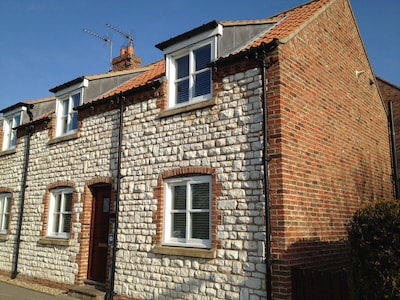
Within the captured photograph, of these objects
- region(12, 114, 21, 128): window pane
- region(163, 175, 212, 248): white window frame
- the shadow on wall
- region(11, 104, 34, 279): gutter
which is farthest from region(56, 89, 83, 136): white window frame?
the shadow on wall

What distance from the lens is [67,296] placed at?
9477 mm

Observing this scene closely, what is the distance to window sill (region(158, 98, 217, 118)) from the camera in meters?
7.75

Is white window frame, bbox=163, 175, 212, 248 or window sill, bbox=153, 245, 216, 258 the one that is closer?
window sill, bbox=153, 245, 216, 258

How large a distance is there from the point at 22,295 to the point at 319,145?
8.14 metres

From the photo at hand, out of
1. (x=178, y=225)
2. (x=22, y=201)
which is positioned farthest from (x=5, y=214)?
(x=178, y=225)

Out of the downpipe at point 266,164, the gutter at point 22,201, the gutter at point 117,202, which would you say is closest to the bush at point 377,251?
the downpipe at point 266,164

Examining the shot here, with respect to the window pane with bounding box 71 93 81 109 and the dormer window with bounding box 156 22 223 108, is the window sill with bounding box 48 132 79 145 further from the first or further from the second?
the dormer window with bounding box 156 22 223 108

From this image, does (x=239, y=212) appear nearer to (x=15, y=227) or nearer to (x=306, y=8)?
(x=306, y=8)

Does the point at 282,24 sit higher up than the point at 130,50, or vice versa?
the point at 130,50

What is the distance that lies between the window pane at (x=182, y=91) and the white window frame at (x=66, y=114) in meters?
4.18

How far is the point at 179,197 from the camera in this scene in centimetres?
816

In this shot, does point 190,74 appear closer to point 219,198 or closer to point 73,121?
point 219,198

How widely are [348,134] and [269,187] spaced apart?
137 inches

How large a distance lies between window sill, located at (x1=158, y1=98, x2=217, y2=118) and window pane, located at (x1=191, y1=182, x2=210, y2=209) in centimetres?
163
